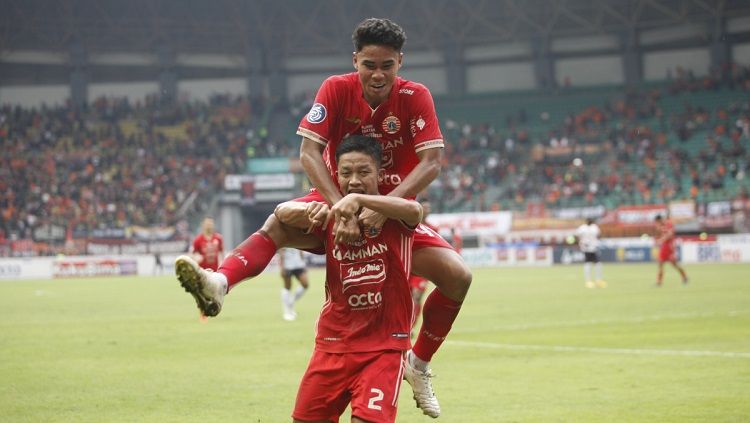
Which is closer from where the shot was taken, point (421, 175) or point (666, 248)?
point (421, 175)

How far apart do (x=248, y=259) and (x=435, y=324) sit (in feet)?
5.96

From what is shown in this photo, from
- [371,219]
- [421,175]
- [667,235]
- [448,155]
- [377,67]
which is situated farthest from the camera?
[448,155]

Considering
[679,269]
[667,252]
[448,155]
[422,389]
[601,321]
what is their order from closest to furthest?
1. [422,389]
2. [601,321]
3. [679,269]
4. [667,252]
5. [448,155]

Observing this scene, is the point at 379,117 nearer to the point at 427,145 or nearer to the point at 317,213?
the point at 427,145

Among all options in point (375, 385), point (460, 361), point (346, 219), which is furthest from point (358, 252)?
point (460, 361)

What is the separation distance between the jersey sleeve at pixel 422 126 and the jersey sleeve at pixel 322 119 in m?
0.52

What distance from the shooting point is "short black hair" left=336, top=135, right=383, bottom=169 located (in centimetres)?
605

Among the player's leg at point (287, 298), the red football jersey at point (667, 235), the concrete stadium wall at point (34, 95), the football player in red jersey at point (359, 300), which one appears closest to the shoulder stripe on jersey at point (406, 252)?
the football player in red jersey at point (359, 300)

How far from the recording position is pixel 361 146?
6055 millimetres

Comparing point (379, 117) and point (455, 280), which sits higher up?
point (379, 117)

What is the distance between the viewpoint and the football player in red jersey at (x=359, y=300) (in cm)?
582

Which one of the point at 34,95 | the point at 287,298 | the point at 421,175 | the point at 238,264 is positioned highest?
the point at 34,95

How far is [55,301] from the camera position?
29.6 meters

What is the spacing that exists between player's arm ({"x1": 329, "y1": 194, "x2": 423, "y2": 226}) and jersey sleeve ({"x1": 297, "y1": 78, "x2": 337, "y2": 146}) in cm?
87
